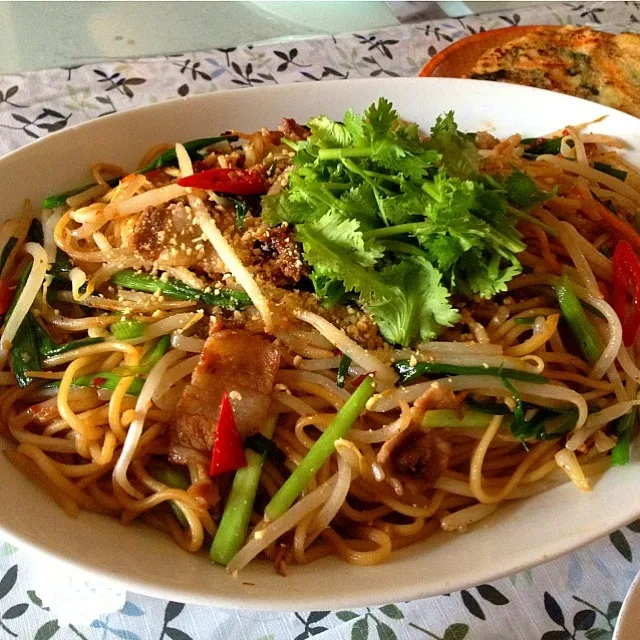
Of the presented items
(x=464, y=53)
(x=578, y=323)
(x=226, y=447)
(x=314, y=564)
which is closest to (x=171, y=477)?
(x=226, y=447)

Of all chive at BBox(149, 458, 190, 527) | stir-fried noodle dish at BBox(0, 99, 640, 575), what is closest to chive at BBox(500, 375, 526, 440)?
stir-fried noodle dish at BBox(0, 99, 640, 575)

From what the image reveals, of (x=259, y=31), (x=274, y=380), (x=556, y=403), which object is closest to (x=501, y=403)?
(x=556, y=403)

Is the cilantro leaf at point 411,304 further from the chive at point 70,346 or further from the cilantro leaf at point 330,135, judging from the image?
the chive at point 70,346

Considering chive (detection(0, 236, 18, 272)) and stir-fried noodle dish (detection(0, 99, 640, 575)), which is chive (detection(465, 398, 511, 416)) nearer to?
stir-fried noodle dish (detection(0, 99, 640, 575))

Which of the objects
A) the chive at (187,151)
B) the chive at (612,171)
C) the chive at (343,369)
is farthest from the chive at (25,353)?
the chive at (612,171)

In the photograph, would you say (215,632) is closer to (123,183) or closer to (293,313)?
(293,313)
